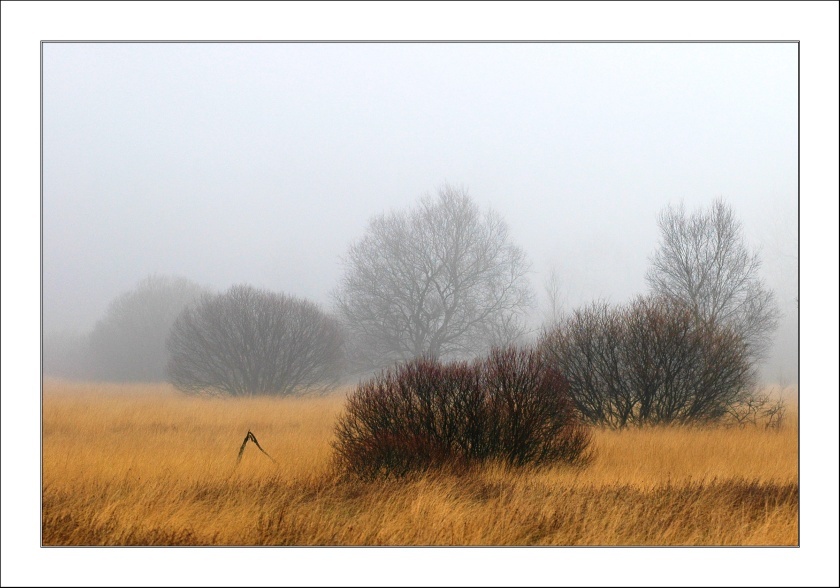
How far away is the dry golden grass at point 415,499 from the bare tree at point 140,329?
10.6 metres

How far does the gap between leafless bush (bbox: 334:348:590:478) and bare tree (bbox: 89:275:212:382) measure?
38.9ft

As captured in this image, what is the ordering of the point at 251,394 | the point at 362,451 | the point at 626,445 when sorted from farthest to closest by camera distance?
the point at 251,394, the point at 626,445, the point at 362,451

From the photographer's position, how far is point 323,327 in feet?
58.2

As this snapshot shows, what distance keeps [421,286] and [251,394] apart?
5081mm

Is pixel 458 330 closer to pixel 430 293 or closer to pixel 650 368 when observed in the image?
pixel 430 293

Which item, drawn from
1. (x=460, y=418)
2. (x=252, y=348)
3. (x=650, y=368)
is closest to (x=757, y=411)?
(x=650, y=368)

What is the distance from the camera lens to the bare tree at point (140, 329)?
19592mm

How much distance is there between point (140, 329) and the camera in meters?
23.6

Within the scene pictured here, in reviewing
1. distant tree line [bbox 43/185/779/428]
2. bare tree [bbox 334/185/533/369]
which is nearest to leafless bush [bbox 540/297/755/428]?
distant tree line [bbox 43/185/779/428]

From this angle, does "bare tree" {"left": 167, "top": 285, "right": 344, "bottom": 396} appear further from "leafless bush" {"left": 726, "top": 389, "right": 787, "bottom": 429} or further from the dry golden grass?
"leafless bush" {"left": 726, "top": 389, "right": 787, "bottom": 429}

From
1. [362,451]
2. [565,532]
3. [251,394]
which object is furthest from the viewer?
[251,394]

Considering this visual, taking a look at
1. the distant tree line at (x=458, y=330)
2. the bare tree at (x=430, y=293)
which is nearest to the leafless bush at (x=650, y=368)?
the distant tree line at (x=458, y=330)

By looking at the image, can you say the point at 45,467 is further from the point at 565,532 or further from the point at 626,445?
the point at 626,445

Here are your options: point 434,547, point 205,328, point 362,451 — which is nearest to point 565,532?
point 434,547
